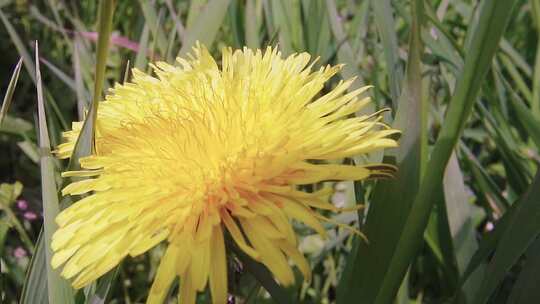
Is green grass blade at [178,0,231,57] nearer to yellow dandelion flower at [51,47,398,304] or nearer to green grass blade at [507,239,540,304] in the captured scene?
yellow dandelion flower at [51,47,398,304]

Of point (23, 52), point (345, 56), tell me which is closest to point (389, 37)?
point (345, 56)

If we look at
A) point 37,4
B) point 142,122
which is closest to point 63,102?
point 37,4

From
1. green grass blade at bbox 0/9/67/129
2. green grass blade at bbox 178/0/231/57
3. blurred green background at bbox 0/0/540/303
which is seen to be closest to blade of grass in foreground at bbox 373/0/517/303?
blurred green background at bbox 0/0/540/303

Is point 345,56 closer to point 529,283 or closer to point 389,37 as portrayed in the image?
point 389,37

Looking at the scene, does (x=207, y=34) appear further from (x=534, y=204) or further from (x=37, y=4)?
(x=37, y=4)

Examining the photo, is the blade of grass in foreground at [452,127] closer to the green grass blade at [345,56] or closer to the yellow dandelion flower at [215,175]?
the yellow dandelion flower at [215,175]

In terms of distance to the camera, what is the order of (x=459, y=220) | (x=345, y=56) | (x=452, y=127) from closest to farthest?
(x=452, y=127) → (x=459, y=220) → (x=345, y=56)
